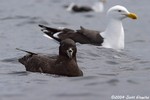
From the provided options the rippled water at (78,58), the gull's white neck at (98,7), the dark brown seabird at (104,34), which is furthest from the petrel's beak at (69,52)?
the gull's white neck at (98,7)

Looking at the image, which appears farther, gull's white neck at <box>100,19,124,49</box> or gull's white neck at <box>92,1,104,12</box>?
gull's white neck at <box>92,1,104,12</box>

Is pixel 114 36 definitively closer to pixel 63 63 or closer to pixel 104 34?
pixel 104 34

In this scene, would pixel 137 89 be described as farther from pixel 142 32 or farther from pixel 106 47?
pixel 142 32

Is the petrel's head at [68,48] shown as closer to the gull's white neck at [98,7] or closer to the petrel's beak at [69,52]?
the petrel's beak at [69,52]

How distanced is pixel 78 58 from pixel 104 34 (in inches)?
103

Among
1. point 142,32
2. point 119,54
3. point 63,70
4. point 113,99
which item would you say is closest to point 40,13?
point 142,32

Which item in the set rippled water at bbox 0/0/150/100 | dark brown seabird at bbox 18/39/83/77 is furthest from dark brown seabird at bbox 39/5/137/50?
dark brown seabird at bbox 18/39/83/77

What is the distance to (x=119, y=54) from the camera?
55.3ft

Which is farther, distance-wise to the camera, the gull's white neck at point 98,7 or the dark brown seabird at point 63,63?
the gull's white neck at point 98,7

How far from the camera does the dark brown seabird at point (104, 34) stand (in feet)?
58.3

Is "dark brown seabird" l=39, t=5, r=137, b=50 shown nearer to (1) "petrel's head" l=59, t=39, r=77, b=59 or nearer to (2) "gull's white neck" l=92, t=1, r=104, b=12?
(1) "petrel's head" l=59, t=39, r=77, b=59

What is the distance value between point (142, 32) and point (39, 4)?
796cm

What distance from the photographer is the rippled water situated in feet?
37.7

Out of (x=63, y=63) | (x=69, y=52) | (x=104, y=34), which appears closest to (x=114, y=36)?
(x=104, y=34)
